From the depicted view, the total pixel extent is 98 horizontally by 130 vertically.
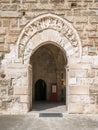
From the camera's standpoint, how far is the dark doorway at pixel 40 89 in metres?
12.7

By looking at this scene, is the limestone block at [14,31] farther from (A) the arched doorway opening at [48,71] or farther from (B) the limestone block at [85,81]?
(A) the arched doorway opening at [48,71]

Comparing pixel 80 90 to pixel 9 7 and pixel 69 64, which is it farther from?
pixel 9 7

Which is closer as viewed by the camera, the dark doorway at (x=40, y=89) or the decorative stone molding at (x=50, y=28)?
the decorative stone molding at (x=50, y=28)

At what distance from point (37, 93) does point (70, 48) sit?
6.14m

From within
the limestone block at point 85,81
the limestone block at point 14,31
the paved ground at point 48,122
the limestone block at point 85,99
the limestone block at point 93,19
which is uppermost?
the limestone block at point 93,19

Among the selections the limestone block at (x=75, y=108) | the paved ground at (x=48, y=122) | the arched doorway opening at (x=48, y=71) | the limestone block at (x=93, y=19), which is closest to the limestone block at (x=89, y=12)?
the limestone block at (x=93, y=19)

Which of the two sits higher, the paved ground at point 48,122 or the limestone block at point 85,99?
the limestone block at point 85,99

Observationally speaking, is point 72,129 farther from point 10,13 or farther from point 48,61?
point 48,61

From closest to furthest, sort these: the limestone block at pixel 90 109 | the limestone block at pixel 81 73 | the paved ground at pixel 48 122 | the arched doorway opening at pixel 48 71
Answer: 1. the paved ground at pixel 48 122
2. the limestone block at pixel 90 109
3. the limestone block at pixel 81 73
4. the arched doorway opening at pixel 48 71

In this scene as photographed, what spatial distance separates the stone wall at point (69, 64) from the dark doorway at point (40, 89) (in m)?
5.54

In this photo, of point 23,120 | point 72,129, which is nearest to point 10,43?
point 23,120

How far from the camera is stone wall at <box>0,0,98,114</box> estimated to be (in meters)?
7.10

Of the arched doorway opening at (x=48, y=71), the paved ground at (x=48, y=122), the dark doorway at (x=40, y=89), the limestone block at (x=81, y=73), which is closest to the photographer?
the paved ground at (x=48, y=122)

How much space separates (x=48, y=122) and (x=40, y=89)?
7059mm
